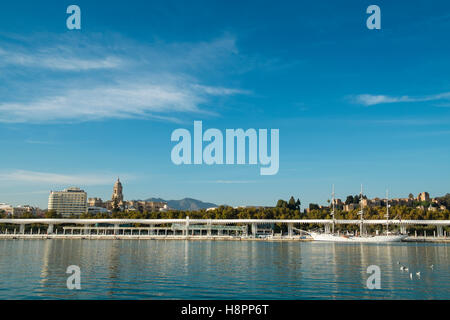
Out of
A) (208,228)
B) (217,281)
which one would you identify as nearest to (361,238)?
(208,228)

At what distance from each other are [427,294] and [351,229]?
155m

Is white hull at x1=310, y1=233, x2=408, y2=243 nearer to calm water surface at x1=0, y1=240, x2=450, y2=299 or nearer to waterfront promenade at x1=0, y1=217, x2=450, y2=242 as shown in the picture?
waterfront promenade at x1=0, y1=217, x2=450, y2=242

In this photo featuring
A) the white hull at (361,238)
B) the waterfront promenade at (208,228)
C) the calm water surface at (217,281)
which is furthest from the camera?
the waterfront promenade at (208,228)

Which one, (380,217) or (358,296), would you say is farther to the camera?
(380,217)

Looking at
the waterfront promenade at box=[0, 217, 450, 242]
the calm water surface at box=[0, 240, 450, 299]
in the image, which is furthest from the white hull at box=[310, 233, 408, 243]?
the calm water surface at box=[0, 240, 450, 299]

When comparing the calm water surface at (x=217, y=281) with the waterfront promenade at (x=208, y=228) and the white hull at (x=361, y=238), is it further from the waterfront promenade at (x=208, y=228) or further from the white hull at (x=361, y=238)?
the waterfront promenade at (x=208, y=228)

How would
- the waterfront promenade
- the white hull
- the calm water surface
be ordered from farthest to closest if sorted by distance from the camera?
the waterfront promenade
the white hull
the calm water surface

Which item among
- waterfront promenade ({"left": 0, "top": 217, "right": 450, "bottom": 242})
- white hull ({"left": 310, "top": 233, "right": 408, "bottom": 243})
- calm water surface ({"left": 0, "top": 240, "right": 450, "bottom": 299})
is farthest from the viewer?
waterfront promenade ({"left": 0, "top": 217, "right": 450, "bottom": 242})

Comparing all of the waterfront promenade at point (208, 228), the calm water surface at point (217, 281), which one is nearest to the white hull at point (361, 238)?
the waterfront promenade at point (208, 228)

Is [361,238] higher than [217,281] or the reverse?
the reverse

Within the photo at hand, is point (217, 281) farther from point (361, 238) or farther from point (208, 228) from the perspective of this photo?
point (208, 228)
